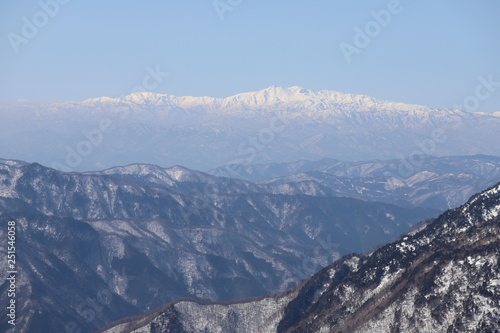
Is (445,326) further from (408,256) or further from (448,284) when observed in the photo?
(408,256)

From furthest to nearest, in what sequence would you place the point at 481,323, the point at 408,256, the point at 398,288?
the point at 408,256
the point at 398,288
the point at 481,323

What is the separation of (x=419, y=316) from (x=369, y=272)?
1451 inches

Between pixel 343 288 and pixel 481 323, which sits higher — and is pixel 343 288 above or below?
A: above

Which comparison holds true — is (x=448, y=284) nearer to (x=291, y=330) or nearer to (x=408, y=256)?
(x=408, y=256)

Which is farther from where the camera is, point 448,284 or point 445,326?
point 448,284

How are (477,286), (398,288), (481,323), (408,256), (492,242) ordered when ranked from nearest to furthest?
1. (481,323)
2. (477,286)
3. (492,242)
4. (398,288)
5. (408,256)

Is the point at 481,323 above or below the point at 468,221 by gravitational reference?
below

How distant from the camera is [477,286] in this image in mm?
154375

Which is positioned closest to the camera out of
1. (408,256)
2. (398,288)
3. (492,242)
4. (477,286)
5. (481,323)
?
(481,323)

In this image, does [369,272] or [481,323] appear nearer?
[481,323]

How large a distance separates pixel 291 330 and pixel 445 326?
187ft

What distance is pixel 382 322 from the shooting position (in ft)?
551

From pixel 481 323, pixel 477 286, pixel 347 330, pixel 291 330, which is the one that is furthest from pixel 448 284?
pixel 291 330

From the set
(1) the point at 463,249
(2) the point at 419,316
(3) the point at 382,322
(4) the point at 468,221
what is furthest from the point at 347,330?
(4) the point at 468,221
